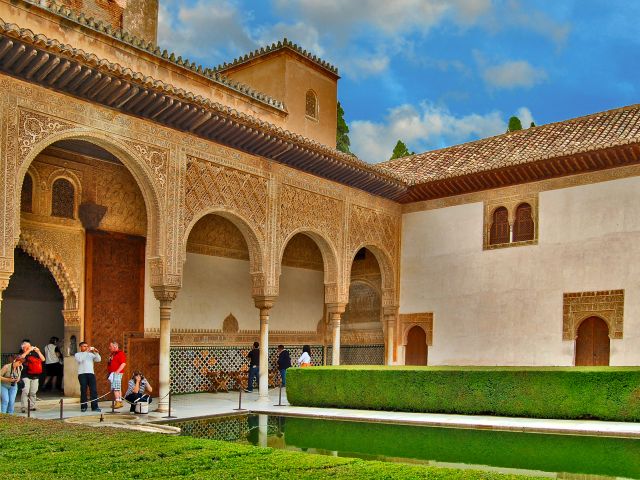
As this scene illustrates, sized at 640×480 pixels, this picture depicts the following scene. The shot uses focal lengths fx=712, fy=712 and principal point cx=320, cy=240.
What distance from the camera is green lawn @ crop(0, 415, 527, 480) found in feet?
14.5

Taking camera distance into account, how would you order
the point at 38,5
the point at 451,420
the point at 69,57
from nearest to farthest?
the point at 69,57
the point at 451,420
the point at 38,5

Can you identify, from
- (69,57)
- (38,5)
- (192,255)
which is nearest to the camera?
(69,57)

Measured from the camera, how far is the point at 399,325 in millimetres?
16422

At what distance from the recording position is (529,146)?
15.4 meters

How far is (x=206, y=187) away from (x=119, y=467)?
292 inches

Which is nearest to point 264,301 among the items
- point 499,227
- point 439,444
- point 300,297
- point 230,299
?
point 230,299

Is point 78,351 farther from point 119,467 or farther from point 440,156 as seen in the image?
point 440,156

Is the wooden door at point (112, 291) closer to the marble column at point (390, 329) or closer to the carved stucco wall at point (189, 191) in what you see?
the carved stucco wall at point (189, 191)

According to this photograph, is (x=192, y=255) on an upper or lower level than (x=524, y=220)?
lower

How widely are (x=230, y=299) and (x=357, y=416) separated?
5.41 m

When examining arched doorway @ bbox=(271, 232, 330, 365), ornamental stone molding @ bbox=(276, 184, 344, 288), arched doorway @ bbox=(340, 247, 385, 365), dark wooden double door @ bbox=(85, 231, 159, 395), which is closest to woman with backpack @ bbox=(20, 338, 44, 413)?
dark wooden double door @ bbox=(85, 231, 159, 395)

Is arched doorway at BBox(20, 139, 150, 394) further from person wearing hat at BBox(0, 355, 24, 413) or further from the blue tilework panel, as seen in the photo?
person wearing hat at BBox(0, 355, 24, 413)

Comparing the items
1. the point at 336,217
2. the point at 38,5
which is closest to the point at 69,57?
the point at 38,5

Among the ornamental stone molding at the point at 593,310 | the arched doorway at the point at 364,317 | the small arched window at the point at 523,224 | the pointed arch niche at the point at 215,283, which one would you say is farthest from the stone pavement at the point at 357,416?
the arched doorway at the point at 364,317
